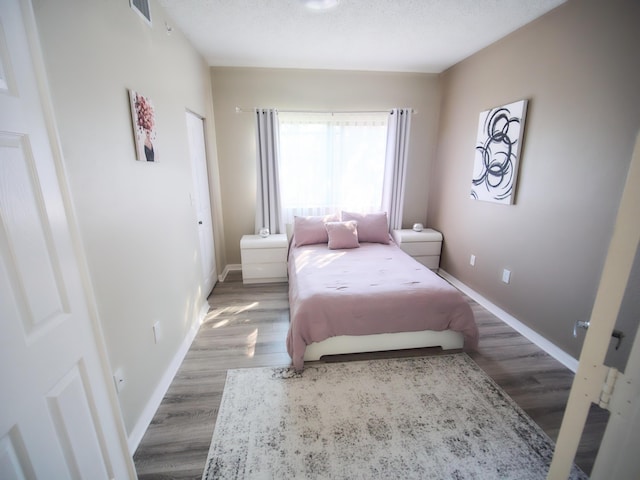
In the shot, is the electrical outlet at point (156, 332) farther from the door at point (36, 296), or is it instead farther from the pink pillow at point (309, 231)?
the pink pillow at point (309, 231)

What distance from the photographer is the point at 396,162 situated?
3.62 meters

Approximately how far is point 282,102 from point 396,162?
1.61 metres

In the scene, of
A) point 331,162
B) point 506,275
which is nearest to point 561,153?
point 506,275

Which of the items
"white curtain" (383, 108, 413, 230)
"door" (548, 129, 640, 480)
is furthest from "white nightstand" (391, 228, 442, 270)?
"door" (548, 129, 640, 480)

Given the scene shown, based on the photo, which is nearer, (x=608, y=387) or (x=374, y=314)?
(x=608, y=387)

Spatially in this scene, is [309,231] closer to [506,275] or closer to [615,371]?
[506,275]

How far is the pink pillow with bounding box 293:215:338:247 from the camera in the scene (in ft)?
10.8

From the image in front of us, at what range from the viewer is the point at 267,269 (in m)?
3.41

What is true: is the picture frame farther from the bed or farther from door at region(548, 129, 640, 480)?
door at region(548, 129, 640, 480)

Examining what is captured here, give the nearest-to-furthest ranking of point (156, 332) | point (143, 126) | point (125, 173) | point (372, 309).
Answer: point (125, 173) < point (143, 126) < point (156, 332) < point (372, 309)

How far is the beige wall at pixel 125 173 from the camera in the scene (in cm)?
112

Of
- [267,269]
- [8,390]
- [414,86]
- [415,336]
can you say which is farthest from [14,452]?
[414,86]

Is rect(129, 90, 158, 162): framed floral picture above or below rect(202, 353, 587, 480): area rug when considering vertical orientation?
above

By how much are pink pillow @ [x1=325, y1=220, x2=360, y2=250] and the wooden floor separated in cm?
84
